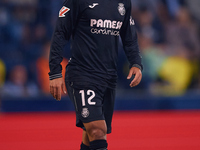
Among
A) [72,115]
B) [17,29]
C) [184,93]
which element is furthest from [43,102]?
[184,93]

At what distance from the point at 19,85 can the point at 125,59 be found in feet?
8.03

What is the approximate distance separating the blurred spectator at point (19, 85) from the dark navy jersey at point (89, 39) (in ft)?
17.2

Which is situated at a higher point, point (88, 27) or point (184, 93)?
point (88, 27)

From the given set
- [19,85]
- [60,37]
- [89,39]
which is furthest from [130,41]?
[19,85]

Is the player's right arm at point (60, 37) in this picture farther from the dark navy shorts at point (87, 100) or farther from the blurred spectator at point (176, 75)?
the blurred spectator at point (176, 75)

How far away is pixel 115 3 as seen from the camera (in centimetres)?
353

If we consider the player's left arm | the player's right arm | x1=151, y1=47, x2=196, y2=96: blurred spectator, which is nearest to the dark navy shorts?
the player's right arm

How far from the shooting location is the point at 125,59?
9227 mm

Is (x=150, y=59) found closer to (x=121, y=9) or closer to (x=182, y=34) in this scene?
(x=182, y=34)

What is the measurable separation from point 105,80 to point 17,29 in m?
6.95

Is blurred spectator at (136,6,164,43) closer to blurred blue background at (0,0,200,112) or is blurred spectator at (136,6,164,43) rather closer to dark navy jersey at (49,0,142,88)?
blurred blue background at (0,0,200,112)

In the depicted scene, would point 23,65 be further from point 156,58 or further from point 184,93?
point 184,93

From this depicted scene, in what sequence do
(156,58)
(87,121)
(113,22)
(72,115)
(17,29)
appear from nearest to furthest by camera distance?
1. (87,121)
2. (113,22)
3. (72,115)
4. (156,58)
5. (17,29)

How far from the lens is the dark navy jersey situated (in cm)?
337
